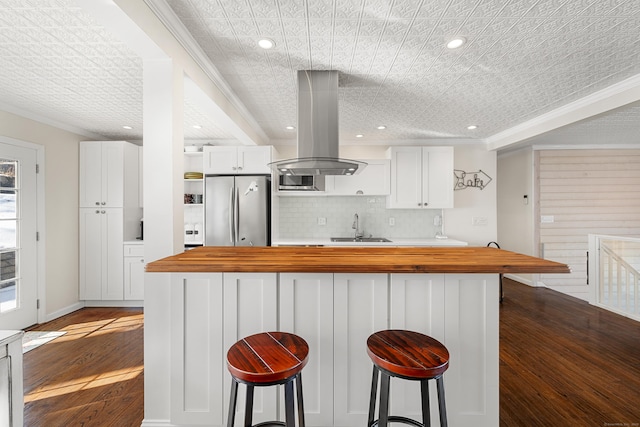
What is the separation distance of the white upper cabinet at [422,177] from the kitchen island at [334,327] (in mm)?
2704

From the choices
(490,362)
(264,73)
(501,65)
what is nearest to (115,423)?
(490,362)

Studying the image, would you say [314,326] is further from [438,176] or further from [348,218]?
[438,176]

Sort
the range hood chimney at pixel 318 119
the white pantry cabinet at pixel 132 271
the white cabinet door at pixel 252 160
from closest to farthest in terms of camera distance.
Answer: the range hood chimney at pixel 318 119 < the white cabinet door at pixel 252 160 < the white pantry cabinet at pixel 132 271

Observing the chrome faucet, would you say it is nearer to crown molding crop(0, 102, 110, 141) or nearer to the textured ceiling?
the textured ceiling

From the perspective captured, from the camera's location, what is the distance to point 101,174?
3877 millimetres

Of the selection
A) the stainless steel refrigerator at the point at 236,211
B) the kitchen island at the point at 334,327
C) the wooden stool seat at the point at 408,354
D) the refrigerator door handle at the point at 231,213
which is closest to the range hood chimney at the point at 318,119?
the kitchen island at the point at 334,327

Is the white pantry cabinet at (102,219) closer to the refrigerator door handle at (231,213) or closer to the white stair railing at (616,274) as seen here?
the refrigerator door handle at (231,213)

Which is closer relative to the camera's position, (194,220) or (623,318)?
(623,318)

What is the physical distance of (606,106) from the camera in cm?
267

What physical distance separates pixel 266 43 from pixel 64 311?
4.19 m

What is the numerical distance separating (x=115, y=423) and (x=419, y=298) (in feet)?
6.62

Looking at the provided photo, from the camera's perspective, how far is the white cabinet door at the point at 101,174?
385 cm

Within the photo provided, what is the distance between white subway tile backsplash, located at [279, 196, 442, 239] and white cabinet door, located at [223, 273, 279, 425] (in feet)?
9.71

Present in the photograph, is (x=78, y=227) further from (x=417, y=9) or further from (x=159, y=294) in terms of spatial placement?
(x=417, y=9)
